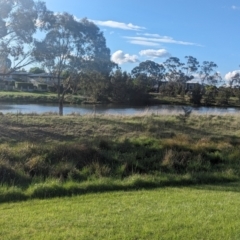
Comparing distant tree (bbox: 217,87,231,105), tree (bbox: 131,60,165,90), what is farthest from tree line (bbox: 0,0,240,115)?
tree (bbox: 131,60,165,90)

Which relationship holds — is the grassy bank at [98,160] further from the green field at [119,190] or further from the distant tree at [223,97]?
the distant tree at [223,97]

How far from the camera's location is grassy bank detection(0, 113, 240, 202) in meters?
8.00

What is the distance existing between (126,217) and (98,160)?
692 centimetres

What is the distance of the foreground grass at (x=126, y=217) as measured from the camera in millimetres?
4609

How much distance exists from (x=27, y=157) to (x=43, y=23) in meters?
16.9

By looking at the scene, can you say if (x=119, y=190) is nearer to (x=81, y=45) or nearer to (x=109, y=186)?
(x=109, y=186)

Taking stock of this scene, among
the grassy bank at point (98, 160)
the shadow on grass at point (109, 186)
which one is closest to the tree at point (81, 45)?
the grassy bank at point (98, 160)

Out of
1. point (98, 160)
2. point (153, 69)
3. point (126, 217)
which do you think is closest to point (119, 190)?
point (126, 217)

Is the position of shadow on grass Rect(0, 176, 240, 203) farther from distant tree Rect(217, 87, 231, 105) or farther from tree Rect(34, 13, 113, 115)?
distant tree Rect(217, 87, 231, 105)

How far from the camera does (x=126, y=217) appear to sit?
525 cm

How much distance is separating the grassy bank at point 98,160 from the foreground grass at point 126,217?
3.40ft

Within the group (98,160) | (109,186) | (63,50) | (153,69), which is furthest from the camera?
(153,69)

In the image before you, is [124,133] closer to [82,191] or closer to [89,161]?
[89,161]

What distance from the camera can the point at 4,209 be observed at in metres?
5.89
